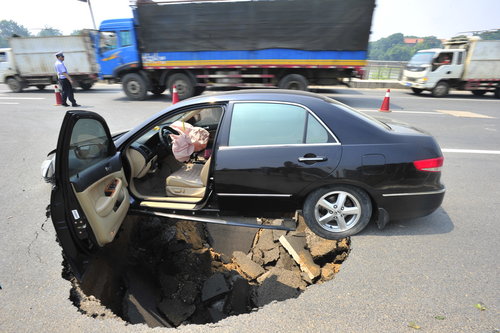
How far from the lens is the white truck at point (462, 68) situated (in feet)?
41.3

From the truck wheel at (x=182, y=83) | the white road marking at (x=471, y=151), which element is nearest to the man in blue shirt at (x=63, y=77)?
the truck wheel at (x=182, y=83)

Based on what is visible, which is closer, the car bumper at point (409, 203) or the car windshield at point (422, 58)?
the car bumper at point (409, 203)

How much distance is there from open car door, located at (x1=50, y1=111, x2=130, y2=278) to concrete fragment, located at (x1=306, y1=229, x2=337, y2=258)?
1.90 metres

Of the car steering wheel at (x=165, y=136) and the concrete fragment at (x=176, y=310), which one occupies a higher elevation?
the car steering wheel at (x=165, y=136)

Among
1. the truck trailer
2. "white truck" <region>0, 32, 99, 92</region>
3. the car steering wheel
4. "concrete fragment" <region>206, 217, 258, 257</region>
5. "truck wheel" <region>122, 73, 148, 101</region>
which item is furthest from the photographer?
"white truck" <region>0, 32, 99, 92</region>

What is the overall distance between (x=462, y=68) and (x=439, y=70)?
1.13 meters

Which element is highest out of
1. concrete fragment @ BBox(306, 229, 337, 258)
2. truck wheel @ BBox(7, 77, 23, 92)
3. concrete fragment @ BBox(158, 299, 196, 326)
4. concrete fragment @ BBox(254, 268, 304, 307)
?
truck wheel @ BBox(7, 77, 23, 92)

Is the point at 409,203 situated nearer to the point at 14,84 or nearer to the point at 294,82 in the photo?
the point at 294,82

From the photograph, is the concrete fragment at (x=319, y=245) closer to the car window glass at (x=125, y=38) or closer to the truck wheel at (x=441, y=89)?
the car window glass at (x=125, y=38)

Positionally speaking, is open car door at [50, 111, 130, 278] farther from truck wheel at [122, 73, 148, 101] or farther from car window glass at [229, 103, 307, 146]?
truck wheel at [122, 73, 148, 101]

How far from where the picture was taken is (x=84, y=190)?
225cm

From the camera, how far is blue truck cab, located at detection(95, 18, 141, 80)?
10.8 m

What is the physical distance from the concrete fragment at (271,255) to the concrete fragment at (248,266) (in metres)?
0.12

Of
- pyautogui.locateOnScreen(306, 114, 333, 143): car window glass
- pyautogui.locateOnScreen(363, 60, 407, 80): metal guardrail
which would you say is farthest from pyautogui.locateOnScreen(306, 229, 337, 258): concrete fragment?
pyautogui.locateOnScreen(363, 60, 407, 80): metal guardrail
